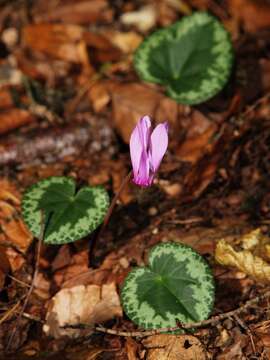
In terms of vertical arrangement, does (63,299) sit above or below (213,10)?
below

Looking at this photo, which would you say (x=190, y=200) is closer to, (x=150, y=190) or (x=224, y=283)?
(x=150, y=190)

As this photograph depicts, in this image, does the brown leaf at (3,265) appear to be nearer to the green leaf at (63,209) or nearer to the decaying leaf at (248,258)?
the green leaf at (63,209)

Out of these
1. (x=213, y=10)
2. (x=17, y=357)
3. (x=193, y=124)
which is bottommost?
(x=17, y=357)

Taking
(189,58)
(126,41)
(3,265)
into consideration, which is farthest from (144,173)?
(126,41)

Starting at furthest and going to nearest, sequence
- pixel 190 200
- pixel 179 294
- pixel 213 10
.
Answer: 1. pixel 213 10
2. pixel 190 200
3. pixel 179 294

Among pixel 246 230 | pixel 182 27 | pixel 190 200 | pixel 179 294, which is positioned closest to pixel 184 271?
pixel 179 294

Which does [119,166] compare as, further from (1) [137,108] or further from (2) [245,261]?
(2) [245,261]

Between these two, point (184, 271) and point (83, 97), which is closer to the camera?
point (184, 271)
